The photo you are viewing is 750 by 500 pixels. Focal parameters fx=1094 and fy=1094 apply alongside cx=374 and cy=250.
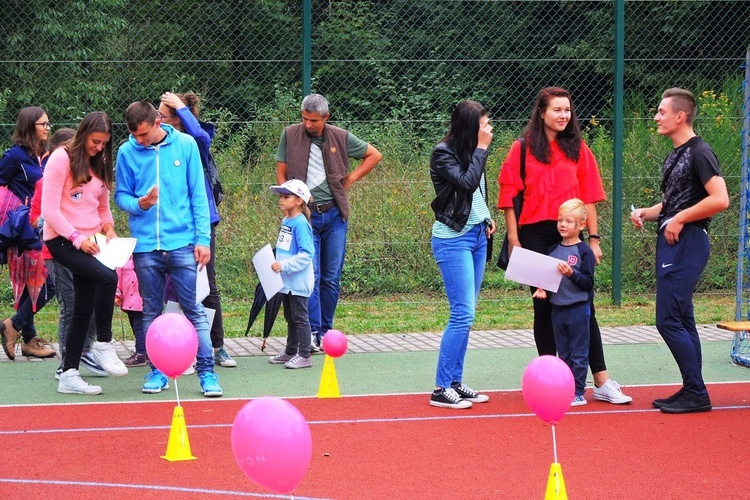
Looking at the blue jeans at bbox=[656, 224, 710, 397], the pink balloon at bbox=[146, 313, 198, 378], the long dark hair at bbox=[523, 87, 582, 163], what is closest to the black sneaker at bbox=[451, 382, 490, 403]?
the blue jeans at bbox=[656, 224, 710, 397]

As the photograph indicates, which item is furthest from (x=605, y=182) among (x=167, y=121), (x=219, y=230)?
(x=167, y=121)

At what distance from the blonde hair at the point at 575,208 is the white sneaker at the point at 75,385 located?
136 inches

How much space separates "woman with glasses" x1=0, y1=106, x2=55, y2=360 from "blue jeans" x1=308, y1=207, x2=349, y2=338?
2.22 meters

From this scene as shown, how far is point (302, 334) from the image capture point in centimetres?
864

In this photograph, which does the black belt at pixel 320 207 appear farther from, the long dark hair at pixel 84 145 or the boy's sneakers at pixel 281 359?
the long dark hair at pixel 84 145

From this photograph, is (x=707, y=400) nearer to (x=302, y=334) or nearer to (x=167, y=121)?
(x=302, y=334)

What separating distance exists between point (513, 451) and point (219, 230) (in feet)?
20.9

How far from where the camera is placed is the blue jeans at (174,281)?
7.48m

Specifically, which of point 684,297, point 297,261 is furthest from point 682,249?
point 297,261

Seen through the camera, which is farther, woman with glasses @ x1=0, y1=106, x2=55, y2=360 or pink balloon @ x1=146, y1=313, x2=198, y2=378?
woman with glasses @ x1=0, y1=106, x2=55, y2=360

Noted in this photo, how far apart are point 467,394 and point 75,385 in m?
2.73

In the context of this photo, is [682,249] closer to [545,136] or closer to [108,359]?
[545,136]

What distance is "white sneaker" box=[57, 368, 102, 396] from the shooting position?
7.64 meters

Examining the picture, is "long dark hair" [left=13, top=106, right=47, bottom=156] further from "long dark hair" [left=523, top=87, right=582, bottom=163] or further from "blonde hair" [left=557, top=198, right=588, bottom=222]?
"blonde hair" [left=557, top=198, right=588, bottom=222]
